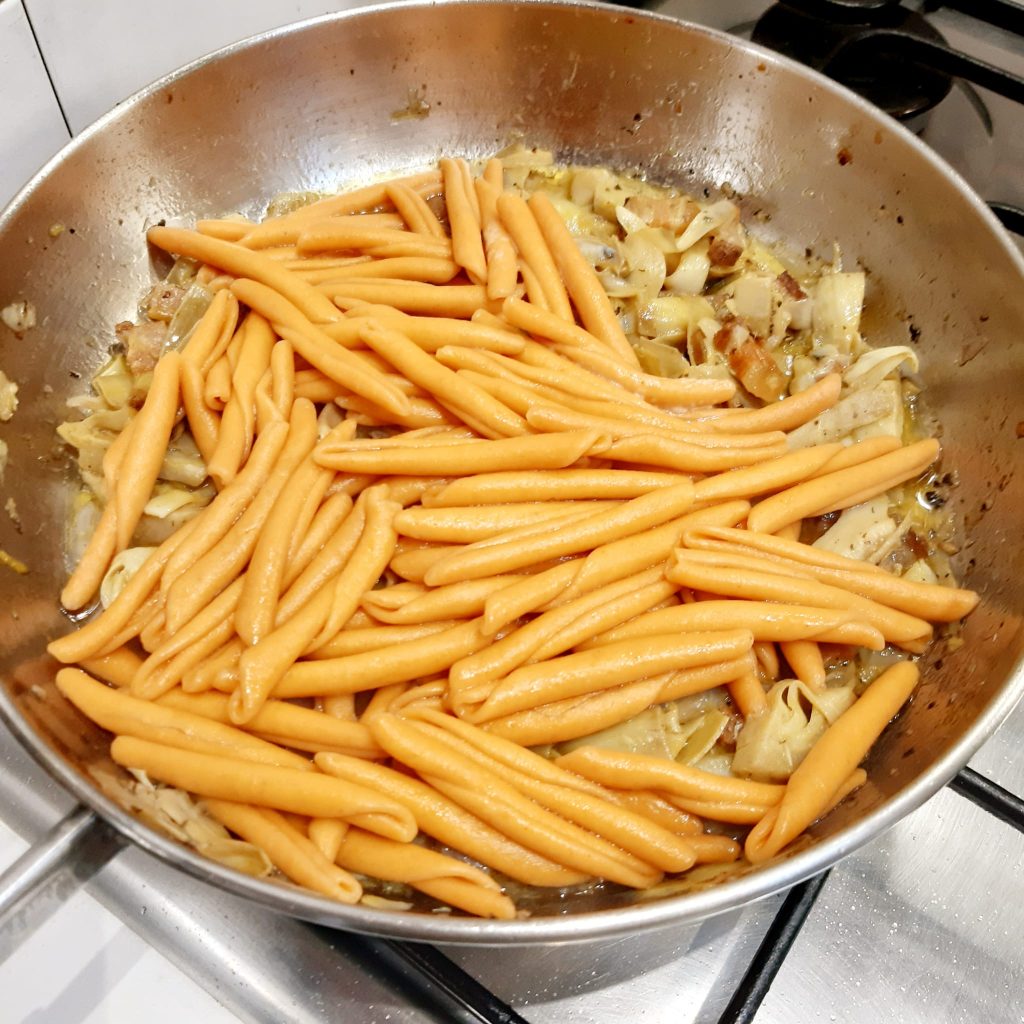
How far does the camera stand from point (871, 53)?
197 cm

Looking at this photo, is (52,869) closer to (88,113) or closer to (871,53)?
(88,113)

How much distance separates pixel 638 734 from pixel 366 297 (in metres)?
0.90

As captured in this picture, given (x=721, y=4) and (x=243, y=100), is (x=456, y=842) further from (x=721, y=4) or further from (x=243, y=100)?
(x=721, y=4)

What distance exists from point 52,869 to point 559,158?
171 centimetres

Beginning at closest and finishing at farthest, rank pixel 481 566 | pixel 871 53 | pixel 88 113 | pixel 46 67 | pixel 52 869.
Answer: pixel 52 869 < pixel 481 566 < pixel 46 67 < pixel 88 113 < pixel 871 53

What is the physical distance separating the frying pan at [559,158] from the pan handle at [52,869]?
116 mm

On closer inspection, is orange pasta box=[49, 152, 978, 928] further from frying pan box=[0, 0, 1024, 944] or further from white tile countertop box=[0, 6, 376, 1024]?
white tile countertop box=[0, 6, 376, 1024]

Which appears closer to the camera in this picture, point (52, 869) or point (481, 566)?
point (52, 869)

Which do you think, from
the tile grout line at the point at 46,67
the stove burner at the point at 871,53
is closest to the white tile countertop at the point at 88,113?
the tile grout line at the point at 46,67

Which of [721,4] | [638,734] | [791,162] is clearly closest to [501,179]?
[791,162]

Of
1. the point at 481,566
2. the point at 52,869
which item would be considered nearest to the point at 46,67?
the point at 481,566

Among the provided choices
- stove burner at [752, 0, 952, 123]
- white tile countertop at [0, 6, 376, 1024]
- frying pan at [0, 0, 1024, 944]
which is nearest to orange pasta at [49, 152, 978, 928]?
frying pan at [0, 0, 1024, 944]

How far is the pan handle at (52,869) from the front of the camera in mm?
975

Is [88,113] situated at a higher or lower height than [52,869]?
higher
